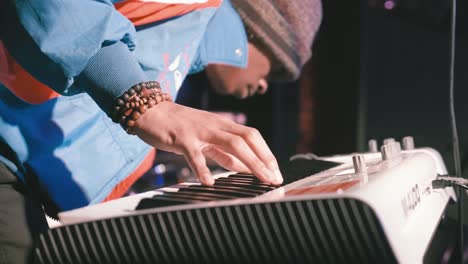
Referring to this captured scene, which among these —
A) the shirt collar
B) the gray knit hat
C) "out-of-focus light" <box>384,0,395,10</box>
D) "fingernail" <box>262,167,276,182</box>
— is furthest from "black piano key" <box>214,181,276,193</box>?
"out-of-focus light" <box>384,0,395,10</box>

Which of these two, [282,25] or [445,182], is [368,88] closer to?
[282,25]

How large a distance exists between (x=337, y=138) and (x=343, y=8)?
89 cm

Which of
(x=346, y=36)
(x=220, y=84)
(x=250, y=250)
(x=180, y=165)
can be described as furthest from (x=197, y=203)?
(x=346, y=36)

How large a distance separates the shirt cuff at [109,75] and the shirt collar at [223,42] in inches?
27.7

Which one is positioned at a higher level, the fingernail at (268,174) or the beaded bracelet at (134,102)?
the beaded bracelet at (134,102)

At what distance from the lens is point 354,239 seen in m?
0.50

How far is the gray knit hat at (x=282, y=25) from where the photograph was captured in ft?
5.08

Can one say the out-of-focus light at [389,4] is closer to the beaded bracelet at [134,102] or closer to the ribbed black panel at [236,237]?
the beaded bracelet at [134,102]

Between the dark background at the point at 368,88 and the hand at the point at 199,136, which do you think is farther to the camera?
the dark background at the point at 368,88

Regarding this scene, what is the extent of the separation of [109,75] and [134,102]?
60 millimetres

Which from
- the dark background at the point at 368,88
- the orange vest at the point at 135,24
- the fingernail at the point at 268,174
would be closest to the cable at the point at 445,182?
the fingernail at the point at 268,174

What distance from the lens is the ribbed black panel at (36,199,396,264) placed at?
0.50 m

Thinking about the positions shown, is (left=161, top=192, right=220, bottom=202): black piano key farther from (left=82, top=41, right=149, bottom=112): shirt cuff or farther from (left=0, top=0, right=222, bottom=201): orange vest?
(left=0, top=0, right=222, bottom=201): orange vest

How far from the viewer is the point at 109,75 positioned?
703mm
